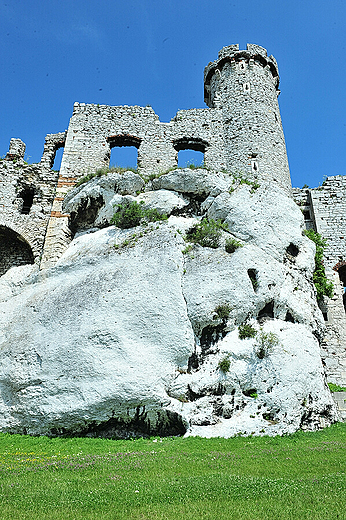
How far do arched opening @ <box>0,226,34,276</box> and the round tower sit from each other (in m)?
9.94

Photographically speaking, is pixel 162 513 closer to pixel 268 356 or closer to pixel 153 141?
pixel 268 356

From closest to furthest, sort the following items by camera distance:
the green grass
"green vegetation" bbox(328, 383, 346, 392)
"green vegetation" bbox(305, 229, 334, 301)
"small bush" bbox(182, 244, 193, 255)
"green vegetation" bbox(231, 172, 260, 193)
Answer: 1. the green grass
2. "small bush" bbox(182, 244, 193, 255)
3. "green vegetation" bbox(328, 383, 346, 392)
4. "green vegetation" bbox(231, 172, 260, 193)
5. "green vegetation" bbox(305, 229, 334, 301)

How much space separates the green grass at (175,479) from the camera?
4.55m

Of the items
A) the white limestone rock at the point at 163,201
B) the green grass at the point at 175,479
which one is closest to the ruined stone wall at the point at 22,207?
the white limestone rock at the point at 163,201

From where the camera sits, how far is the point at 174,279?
11312mm

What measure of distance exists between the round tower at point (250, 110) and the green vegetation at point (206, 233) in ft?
11.5

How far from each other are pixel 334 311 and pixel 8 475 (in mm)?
12990

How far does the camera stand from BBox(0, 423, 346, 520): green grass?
4.55 meters

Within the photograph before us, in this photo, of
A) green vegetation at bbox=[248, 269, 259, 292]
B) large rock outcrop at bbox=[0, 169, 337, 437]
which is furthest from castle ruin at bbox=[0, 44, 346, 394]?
green vegetation at bbox=[248, 269, 259, 292]

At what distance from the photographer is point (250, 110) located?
57.7ft

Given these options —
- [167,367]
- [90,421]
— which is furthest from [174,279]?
[90,421]

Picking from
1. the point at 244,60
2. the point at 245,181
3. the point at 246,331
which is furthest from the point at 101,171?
the point at 244,60

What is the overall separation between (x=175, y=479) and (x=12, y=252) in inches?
568

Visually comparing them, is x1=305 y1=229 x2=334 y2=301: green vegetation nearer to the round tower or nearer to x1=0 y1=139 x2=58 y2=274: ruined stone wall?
the round tower
